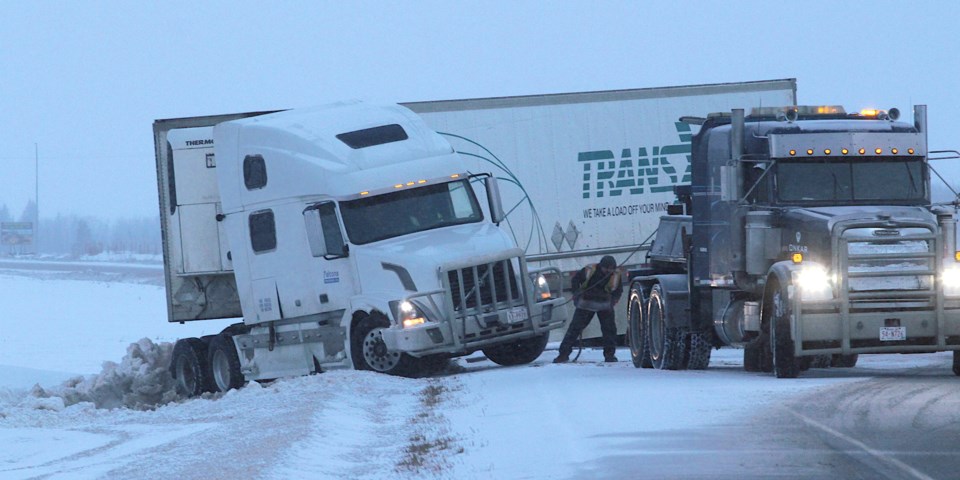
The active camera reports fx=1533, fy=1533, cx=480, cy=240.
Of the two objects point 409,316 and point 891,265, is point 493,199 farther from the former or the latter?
point 891,265

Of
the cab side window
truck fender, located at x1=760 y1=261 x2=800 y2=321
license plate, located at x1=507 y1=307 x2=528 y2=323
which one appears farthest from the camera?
the cab side window

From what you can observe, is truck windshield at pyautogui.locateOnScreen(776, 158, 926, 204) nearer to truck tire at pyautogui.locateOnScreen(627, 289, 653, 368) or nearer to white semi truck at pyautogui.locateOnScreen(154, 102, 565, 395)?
truck tire at pyautogui.locateOnScreen(627, 289, 653, 368)

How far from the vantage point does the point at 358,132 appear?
21297 millimetres

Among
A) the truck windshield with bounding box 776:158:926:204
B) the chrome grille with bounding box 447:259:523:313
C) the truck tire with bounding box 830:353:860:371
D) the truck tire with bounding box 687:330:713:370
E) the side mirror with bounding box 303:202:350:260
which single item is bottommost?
the truck tire with bounding box 830:353:860:371

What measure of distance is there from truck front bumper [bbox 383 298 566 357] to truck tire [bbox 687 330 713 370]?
2325 mm

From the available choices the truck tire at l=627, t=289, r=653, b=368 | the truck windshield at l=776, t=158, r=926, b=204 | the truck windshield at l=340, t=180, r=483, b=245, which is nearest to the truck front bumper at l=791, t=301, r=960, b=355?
the truck windshield at l=776, t=158, r=926, b=204

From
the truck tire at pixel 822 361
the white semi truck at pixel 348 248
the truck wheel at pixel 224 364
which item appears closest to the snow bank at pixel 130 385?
the truck wheel at pixel 224 364

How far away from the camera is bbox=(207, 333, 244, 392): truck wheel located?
22.9 m

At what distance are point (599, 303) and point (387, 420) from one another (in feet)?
27.1

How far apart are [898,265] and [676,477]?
756cm

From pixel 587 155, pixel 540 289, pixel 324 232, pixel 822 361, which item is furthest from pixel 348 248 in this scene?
pixel 587 155

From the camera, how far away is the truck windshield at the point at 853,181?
17.4 metres

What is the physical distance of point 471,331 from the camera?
2039cm

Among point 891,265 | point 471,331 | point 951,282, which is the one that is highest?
point 891,265
